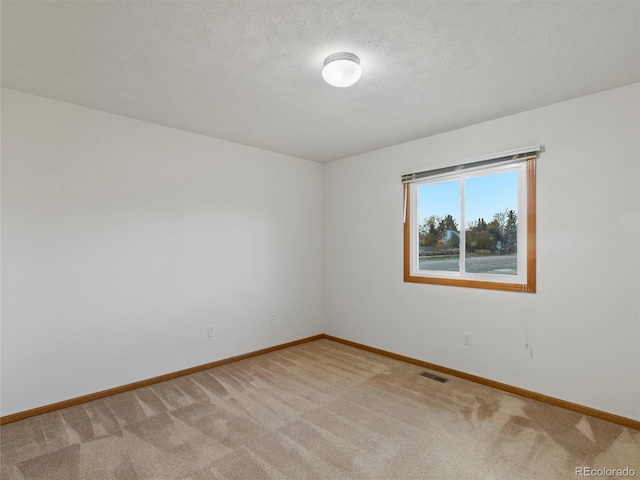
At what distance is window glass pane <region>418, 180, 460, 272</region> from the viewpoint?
3.56 meters

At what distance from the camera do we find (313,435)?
7.57 ft

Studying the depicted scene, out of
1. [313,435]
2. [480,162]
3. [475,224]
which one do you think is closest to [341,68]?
[480,162]

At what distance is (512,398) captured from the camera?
2850 mm

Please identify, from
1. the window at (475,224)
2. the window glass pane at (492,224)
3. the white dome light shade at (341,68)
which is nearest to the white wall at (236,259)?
the window at (475,224)

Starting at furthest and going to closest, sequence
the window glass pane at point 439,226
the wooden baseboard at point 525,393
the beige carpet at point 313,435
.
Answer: the window glass pane at point 439,226, the wooden baseboard at point 525,393, the beige carpet at point 313,435

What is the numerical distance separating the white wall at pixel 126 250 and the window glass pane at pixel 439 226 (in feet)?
5.72

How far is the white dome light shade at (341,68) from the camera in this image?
2043 mm

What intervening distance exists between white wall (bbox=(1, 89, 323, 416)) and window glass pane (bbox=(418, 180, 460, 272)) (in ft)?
5.72

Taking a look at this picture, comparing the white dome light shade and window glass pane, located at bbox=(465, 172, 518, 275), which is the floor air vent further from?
the white dome light shade

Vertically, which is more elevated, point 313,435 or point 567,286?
point 567,286

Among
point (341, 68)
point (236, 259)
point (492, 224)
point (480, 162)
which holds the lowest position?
point (236, 259)

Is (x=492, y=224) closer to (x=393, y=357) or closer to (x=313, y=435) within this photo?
(x=393, y=357)

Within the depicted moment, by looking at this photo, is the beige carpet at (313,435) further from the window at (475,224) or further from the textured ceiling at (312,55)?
the textured ceiling at (312,55)

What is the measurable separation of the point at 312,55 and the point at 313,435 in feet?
8.37
